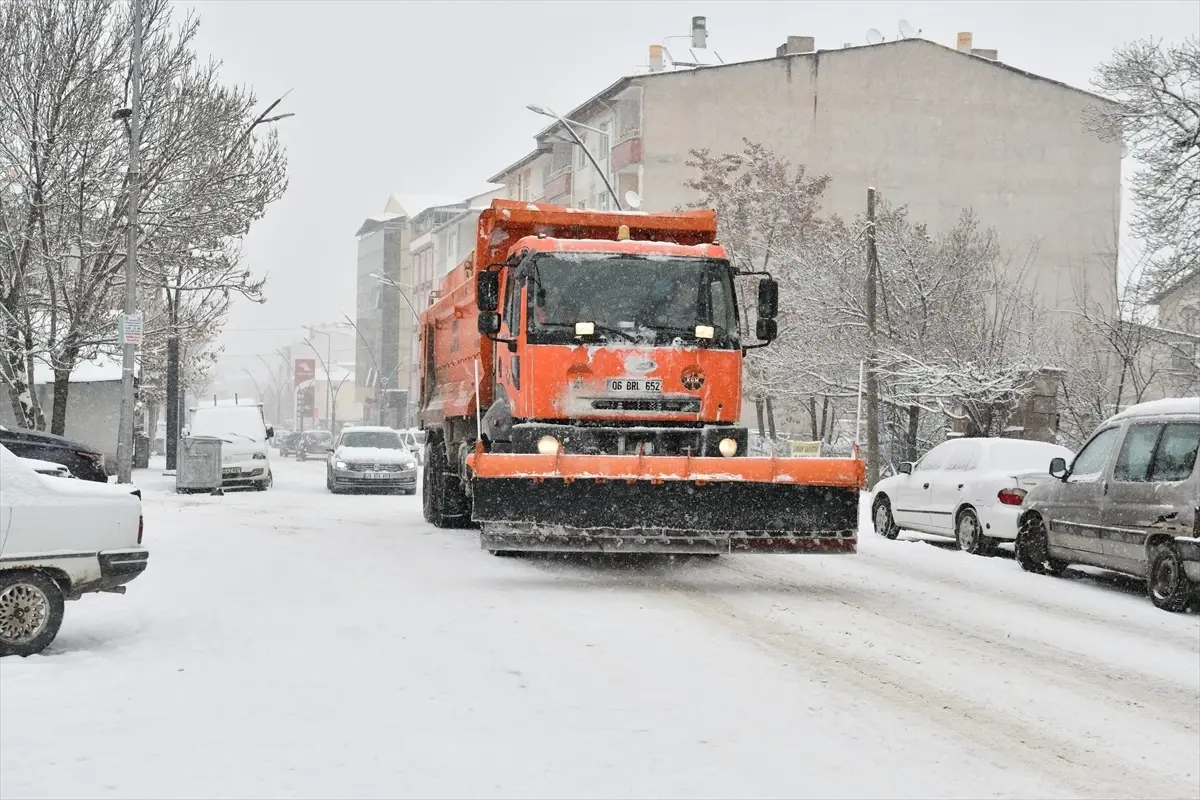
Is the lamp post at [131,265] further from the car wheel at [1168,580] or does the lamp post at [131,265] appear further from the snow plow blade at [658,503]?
the car wheel at [1168,580]

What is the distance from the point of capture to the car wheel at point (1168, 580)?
1160cm

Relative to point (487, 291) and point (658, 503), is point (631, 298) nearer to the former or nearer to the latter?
point (487, 291)

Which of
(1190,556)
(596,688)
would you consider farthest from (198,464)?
(596,688)

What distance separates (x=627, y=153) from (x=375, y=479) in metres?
27.2

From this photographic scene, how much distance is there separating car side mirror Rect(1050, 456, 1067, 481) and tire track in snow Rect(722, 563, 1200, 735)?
317 centimetres

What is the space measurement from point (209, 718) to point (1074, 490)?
380 inches

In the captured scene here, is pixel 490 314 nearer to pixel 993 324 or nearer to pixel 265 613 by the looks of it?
pixel 265 613

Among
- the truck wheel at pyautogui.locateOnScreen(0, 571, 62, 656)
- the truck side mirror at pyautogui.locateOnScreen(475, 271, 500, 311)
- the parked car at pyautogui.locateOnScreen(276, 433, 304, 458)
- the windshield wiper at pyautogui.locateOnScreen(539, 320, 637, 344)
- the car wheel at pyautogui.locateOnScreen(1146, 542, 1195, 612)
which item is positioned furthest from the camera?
the parked car at pyautogui.locateOnScreen(276, 433, 304, 458)

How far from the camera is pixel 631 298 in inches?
510

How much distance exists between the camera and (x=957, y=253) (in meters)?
35.3

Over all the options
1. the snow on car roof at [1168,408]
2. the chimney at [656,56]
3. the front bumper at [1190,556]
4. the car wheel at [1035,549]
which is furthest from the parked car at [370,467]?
the chimney at [656,56]

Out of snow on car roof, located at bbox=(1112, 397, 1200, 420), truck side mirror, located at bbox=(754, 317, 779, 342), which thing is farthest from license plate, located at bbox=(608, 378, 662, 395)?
snow on car roof, located at bbox=(1112, 397, 1200, 420)

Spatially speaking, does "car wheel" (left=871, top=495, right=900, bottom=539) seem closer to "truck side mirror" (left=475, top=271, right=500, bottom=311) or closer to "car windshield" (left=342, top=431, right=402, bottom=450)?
"truck side mirror" (left=475, top=271, right=500, bottom=311)

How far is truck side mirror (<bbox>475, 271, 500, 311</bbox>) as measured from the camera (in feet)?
43.4
